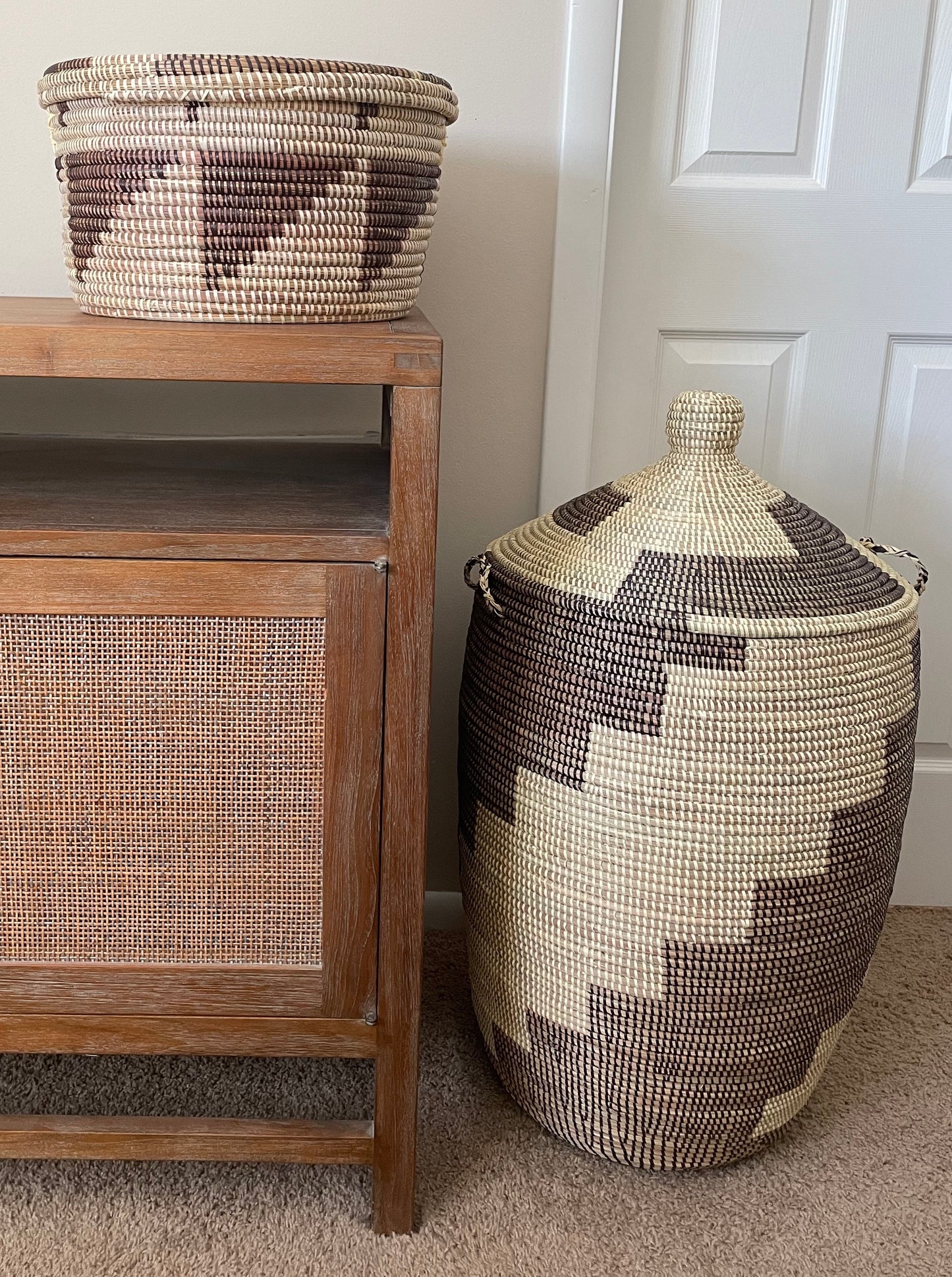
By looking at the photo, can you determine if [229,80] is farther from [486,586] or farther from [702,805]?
[702,805]

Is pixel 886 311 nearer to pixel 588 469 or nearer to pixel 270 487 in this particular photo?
pixel 588 469

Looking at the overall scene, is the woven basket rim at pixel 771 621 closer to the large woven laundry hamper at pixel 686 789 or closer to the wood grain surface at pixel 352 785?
the large woven laundry hamper at pixel 686 789

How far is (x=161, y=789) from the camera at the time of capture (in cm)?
94

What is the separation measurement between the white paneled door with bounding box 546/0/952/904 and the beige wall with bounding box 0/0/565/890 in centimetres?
9

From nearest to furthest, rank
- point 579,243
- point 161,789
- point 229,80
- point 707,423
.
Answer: point 229,80
point 161,789
point 707,423
point 579,243

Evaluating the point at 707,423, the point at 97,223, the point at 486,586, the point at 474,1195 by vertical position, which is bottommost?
the point at 474,1195

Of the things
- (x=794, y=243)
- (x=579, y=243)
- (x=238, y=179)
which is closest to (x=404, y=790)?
(x=238, y=179)

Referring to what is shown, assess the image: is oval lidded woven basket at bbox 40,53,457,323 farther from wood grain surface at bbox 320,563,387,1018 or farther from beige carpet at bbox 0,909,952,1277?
beige carpet at bbox 0,909,952,1277

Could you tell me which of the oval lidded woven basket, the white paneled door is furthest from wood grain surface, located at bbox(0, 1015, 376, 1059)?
the white paneled door

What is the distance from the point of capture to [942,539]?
1.51m

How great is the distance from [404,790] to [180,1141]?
393 mm

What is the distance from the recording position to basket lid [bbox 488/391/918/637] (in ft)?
3.24

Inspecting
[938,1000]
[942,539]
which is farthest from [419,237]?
[938,1000]

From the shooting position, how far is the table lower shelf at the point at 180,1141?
1029 millimetres
